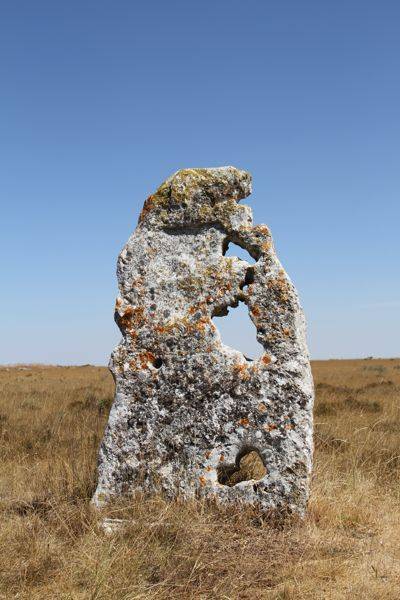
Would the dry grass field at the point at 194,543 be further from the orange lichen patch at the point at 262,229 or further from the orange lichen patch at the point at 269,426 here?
the orange lichen patch at the point at 262,229

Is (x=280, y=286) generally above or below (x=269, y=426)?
above

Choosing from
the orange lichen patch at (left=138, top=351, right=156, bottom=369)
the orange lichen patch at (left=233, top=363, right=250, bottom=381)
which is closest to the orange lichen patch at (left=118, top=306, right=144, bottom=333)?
the orange lichen patch at (left=138, top=351, right=156, bottom=369)

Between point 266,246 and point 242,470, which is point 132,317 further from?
point 242,470

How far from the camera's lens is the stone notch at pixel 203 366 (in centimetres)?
516

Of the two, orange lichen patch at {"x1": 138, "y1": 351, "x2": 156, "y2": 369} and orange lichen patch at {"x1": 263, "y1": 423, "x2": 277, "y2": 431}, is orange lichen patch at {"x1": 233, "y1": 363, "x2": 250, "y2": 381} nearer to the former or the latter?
orange lichen patch at {"x1": 263, "y1": 423, "x2": 277, "y2": 431}

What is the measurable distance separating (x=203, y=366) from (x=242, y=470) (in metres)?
1.36

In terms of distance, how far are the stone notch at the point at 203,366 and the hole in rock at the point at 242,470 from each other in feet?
0.08

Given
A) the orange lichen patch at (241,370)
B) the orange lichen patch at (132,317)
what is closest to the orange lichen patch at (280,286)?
the orange lichen patch at (241,370)

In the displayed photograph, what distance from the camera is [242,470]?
6.07m

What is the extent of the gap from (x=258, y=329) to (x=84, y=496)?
2232 millimetres

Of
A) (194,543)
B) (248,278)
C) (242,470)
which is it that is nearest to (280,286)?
(248,278)

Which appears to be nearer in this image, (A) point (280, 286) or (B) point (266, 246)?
(A) point (280, 286)

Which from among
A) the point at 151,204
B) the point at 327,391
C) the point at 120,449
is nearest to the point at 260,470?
the point at 120,449

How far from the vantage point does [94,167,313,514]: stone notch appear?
516 cm
